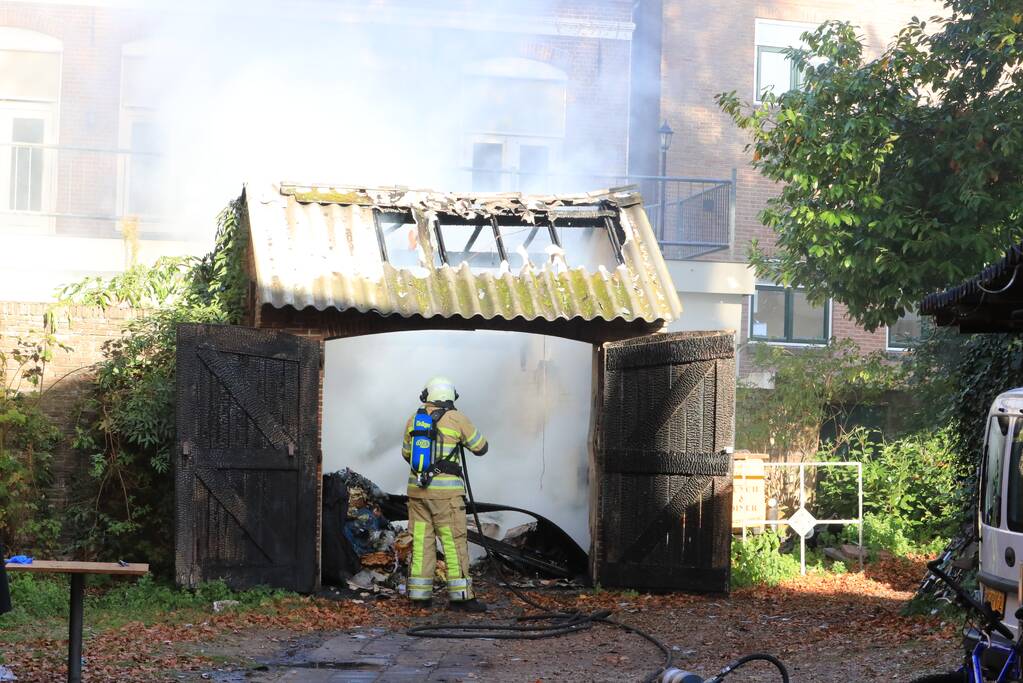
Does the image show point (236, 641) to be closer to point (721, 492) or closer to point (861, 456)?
point (721, 492)

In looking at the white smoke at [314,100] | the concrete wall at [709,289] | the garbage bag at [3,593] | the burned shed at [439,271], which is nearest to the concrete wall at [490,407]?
the burned shed at [439,271]

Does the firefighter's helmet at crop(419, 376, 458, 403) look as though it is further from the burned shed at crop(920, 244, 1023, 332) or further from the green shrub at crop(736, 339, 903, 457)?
the green shrub at crop(736, 339, 903, 457)

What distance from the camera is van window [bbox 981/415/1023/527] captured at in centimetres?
732

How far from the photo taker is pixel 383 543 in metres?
12.6

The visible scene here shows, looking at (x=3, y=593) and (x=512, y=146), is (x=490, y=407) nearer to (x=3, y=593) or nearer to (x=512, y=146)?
(x=512, y=146)

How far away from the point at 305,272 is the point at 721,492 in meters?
4.53

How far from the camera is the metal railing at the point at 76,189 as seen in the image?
21.2 metres

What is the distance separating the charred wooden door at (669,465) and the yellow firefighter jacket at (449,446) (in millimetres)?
1517

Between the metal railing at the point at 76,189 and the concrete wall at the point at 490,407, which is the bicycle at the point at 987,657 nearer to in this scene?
the concrete wall at the point at 490,407

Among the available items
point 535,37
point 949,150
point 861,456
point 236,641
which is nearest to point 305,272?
point 236,641

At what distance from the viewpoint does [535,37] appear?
22984 millimetres

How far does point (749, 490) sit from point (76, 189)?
44.4 ft

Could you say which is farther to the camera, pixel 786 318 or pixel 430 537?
pixel 786 318

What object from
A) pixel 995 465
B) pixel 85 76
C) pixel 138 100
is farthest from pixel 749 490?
pixel 85 76
